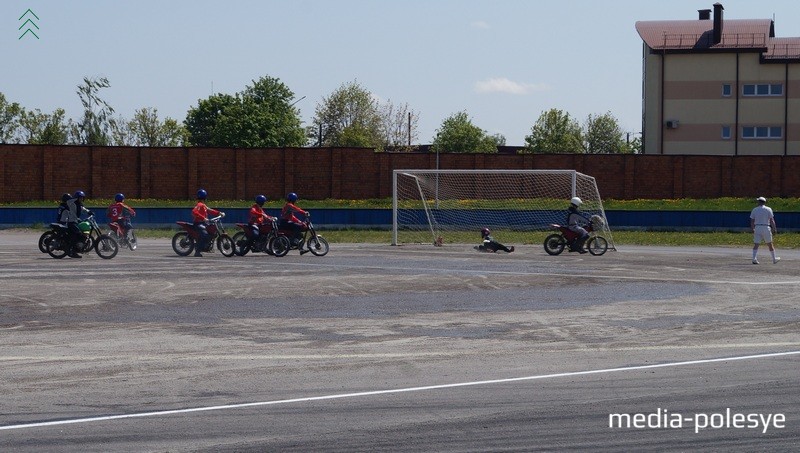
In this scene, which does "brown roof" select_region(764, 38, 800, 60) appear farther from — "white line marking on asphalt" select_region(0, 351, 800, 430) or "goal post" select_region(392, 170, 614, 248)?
"white line marking on asphalt" select_region(0, 351, 800, 430)

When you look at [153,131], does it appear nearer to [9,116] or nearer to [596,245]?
[9,116]

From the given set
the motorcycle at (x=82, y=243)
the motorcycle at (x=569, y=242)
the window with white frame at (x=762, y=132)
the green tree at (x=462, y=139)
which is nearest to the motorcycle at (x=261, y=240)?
the motorcycle at (x=82, y=243)

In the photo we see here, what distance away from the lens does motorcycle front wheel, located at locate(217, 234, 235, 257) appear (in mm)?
28391

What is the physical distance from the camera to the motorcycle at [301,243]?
2889cm

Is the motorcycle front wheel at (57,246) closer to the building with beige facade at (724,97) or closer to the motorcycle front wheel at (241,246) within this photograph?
the motorcycle front wheel at (241,246)

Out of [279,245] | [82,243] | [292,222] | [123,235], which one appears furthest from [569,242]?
[82,243]

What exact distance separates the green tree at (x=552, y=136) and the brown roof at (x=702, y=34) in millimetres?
36295

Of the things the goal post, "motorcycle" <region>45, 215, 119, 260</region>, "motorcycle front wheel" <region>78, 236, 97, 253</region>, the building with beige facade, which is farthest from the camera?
the building with beige facade

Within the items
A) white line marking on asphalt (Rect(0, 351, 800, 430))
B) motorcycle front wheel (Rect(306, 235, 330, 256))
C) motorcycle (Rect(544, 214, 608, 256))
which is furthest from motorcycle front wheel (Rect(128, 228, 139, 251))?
white line marking on asphalt (Rect(0, 351, 800, 430))

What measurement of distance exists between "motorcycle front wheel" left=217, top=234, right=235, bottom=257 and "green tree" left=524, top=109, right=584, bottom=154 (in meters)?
82.3

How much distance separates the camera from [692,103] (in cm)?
6825

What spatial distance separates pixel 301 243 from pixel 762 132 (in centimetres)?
4725

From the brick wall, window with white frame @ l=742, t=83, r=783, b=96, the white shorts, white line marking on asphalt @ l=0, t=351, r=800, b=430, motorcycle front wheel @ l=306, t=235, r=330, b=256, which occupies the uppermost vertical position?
window with white frame @ l=742, t=83, r=783, b=96

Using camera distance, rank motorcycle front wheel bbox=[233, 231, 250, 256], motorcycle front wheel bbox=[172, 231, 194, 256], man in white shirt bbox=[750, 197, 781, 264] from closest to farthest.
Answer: man in white shirt bbox=[750, 197, 781, 264], motorcycle front wheel bbox=[172, 231, 194, 256], motorcycle front wheel bbox=[233, 231, 250, 256]
